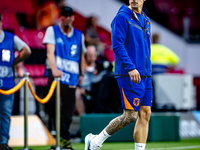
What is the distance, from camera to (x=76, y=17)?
12773 millimetres

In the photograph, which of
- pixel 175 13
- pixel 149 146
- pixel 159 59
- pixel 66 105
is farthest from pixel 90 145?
pixel 175 13

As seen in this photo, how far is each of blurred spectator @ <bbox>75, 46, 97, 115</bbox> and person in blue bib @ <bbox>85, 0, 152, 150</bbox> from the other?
11.6ft

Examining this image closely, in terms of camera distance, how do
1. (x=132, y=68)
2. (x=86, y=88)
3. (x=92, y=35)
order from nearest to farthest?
(x=132, y=68), (x=86, y=88), (x=92, y=35)

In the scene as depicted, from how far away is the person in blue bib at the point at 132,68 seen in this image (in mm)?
3961

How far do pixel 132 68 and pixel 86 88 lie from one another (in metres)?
4.23

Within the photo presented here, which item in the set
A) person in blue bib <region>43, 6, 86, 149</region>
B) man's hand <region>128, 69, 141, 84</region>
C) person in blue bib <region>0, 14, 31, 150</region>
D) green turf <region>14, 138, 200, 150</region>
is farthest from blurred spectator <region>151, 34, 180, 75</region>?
man's hand <region>128, 69, 141, 84</region>

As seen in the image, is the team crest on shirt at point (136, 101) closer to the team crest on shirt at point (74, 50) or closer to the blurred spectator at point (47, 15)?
the team crest on shirt at point (74, 50)

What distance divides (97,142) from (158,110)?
4.08 metres

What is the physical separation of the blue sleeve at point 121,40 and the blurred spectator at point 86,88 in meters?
3.86

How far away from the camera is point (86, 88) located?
8.06 meters

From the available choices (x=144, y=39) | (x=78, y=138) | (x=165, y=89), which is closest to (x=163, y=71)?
(x=165, y=89)

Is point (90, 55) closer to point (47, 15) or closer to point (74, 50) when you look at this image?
point (74, 50)

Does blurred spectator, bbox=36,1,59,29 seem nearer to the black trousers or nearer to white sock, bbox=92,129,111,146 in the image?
the black trousers

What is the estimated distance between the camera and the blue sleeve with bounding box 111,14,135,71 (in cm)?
391
